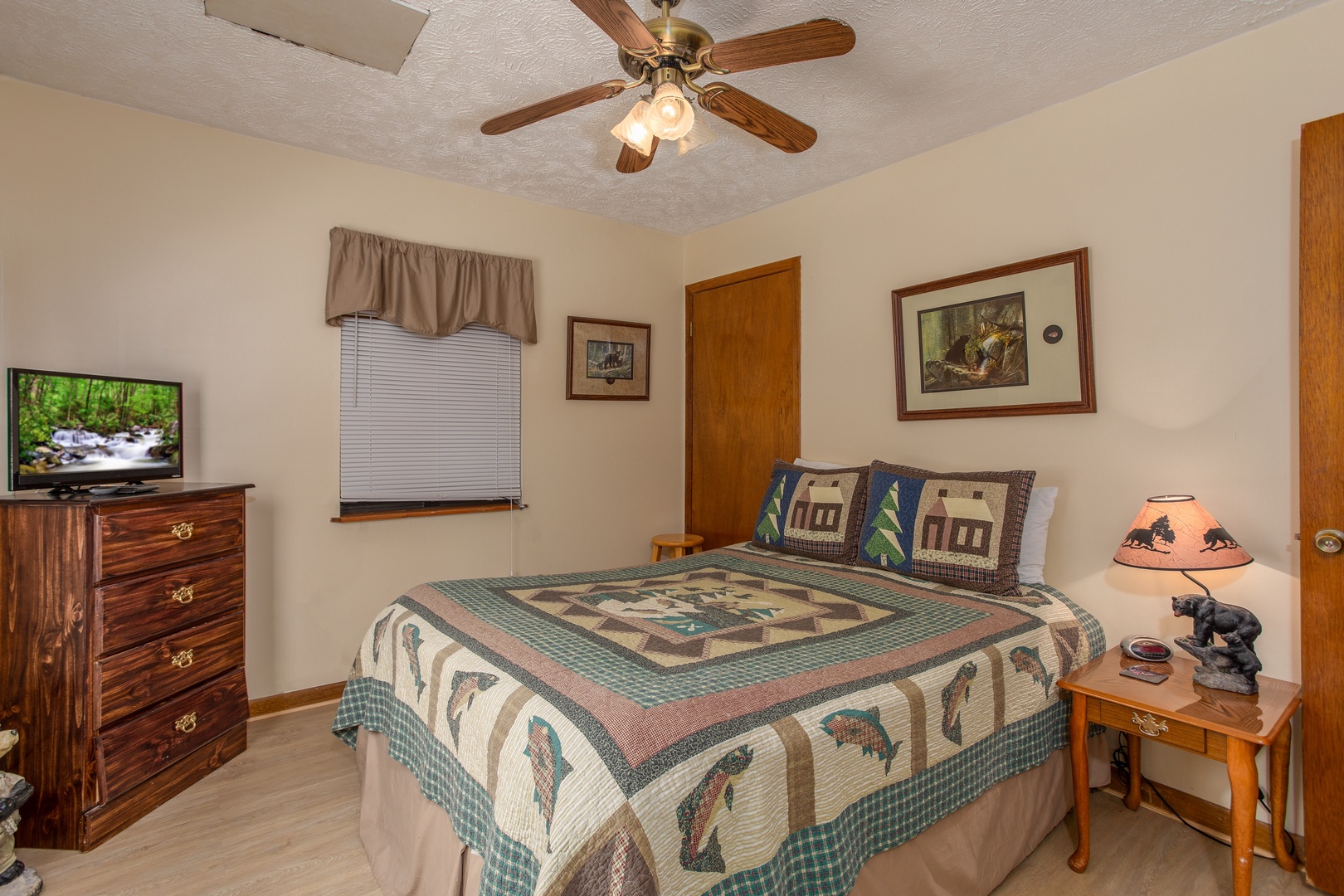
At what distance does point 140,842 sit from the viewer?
2.09 meters

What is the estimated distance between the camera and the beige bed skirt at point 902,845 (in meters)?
1.55

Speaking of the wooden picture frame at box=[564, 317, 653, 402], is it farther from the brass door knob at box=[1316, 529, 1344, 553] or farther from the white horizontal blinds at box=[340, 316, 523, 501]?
the brass door knob at box=[1316, 529, 1344, 553]

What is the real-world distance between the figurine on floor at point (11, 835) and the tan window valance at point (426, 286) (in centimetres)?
198

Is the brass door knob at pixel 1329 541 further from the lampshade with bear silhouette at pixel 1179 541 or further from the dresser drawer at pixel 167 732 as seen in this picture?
the dresser drawer at pixel 167 732

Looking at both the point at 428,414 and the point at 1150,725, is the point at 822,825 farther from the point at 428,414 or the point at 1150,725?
the point at 428,414

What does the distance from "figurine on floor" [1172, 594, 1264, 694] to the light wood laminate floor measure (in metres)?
0.57

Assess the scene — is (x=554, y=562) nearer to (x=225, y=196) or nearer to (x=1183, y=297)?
(x=225, y=196)

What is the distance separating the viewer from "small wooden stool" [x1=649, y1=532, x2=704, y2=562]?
3.93m

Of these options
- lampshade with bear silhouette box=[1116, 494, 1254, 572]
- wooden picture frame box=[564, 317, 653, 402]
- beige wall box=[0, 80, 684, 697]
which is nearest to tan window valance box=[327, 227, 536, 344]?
beige wall box=[0, 80, 684, 697]

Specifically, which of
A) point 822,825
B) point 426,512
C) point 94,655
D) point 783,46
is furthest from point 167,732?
point 783,46

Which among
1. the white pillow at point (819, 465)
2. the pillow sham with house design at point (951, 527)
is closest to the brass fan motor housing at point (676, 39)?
the pillow sham with house design at point (951, 527)

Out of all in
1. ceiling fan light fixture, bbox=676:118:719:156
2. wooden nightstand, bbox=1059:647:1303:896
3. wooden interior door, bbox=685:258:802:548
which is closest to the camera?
wooden nightstand, bbox=1059:647:1303:896

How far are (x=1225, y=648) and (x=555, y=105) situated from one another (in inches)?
97.9

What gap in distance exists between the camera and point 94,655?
6.88 ft
